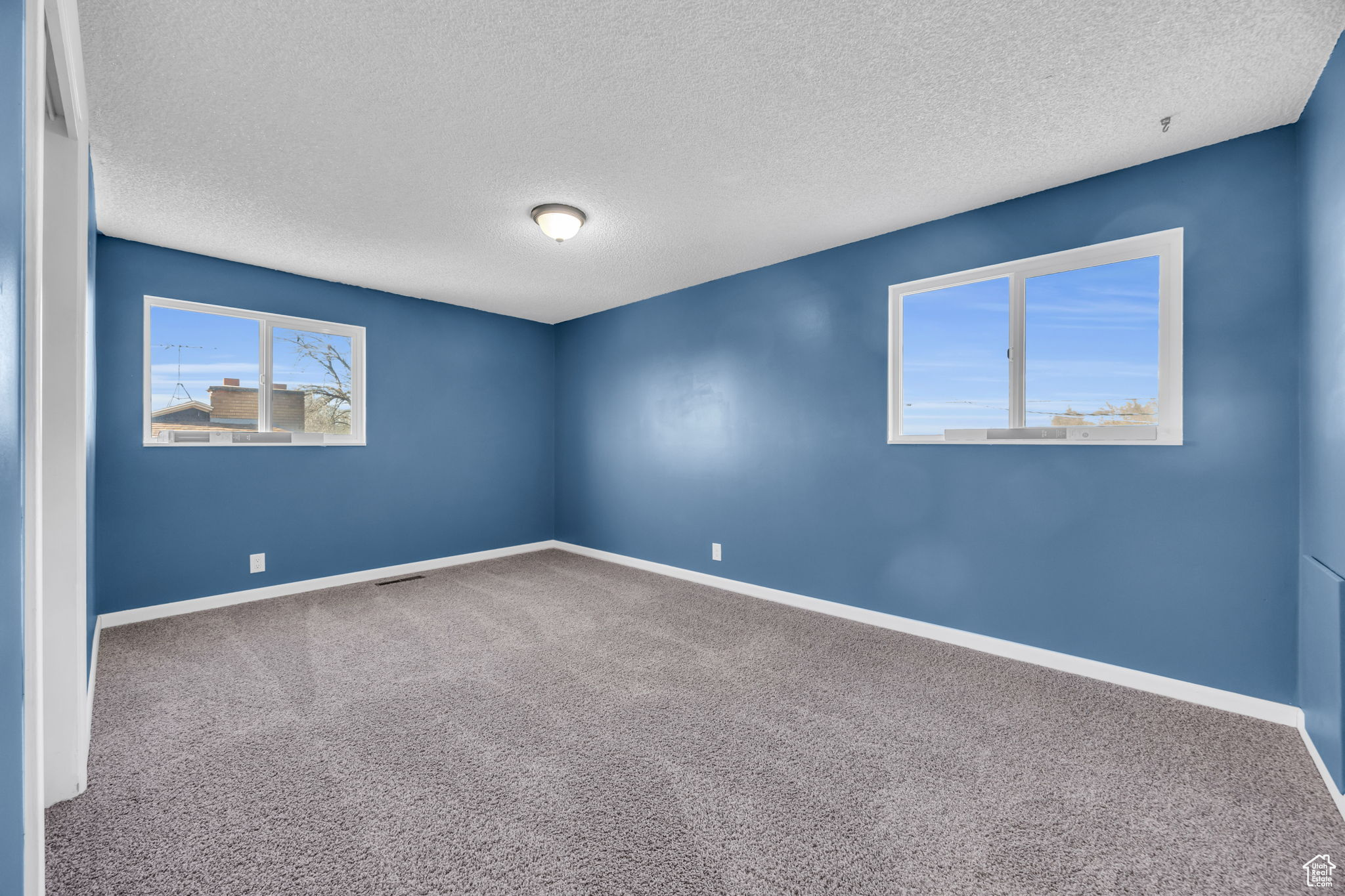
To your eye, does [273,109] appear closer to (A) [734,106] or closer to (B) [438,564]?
(A) [734,106]

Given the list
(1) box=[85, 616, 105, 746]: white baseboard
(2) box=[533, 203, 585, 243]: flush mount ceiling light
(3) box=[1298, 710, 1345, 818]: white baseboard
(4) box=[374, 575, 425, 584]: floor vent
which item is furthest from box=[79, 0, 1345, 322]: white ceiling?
(4) box=[374, 575, 425, 584]: floor vent

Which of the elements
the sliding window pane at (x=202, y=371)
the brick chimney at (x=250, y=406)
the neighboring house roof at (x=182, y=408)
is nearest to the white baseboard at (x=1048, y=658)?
the brick chimney at (x=250, y=406)

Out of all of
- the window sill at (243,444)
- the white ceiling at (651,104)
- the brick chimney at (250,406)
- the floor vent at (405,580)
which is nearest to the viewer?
the white ceiling at (651,104)

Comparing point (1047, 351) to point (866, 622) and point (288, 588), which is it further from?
point (288, 588)

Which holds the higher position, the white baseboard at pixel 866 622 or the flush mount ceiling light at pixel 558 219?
the flush mount ceiling light at pixel 558 219

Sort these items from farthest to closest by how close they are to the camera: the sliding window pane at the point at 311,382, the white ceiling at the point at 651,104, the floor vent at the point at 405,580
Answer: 1. the floor vent at the point at 405,580
2. the sliding window pane at the point at 311,382
3. the white ceiling at the point at 651,104

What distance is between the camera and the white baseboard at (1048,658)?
2.31 m

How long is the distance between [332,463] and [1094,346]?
200 inches

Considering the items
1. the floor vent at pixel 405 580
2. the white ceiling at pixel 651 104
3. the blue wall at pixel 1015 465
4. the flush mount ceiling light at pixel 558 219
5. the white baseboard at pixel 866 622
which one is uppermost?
the white ceiling at pixel 651 104

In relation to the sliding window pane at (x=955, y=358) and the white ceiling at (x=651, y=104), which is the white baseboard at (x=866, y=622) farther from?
the white ceiling at (x=651, y=104)

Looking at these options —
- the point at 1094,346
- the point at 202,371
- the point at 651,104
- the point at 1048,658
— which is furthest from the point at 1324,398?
the point at 202,371

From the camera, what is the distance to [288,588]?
413cm

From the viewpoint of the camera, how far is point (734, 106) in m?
2.14

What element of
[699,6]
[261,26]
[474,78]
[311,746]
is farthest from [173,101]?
[311,746]
